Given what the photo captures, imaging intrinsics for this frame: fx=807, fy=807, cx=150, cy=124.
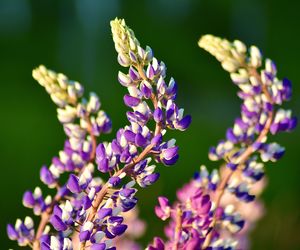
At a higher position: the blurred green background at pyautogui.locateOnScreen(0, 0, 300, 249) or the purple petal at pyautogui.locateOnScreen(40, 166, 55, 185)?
the blurred green background at pyautogui.locateOnScreen(0, 0, 300, 249)

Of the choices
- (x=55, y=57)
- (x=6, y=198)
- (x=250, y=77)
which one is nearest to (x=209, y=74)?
(x=55, y=57)

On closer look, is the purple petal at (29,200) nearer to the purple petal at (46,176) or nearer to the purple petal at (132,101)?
the purple petal at (46,176)

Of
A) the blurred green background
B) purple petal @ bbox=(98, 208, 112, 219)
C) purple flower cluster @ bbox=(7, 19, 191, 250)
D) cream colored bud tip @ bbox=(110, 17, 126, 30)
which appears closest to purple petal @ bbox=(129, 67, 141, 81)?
purple flower cluster @ bbox=(7, 19, 191, 250)

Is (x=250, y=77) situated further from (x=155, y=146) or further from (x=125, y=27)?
(x=155, y=146)

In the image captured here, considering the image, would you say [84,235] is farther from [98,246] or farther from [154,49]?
[154,49]

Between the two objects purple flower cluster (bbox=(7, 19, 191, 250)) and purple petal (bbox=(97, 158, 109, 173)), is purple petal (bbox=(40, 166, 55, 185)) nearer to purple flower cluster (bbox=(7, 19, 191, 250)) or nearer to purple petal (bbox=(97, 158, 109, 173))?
purple flower cluster (bbox=(7, 19, 191, 250))
